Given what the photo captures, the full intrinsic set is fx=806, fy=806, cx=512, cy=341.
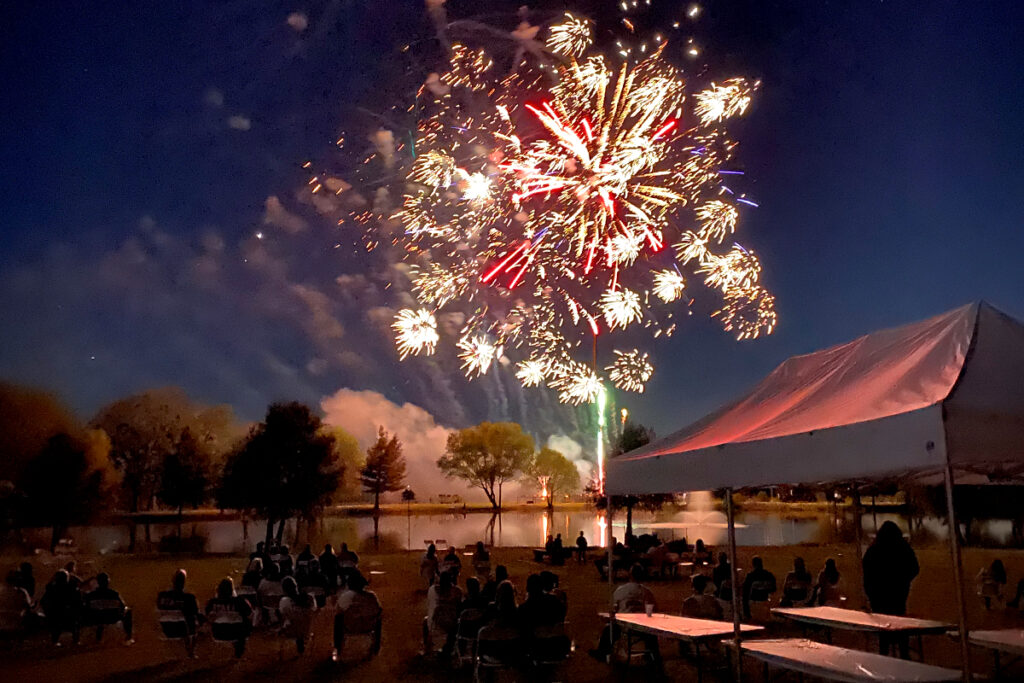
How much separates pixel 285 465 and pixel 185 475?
39496 millimetres

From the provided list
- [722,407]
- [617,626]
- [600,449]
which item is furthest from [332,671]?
[600,449]

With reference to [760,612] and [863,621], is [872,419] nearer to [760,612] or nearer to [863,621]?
[863,621]

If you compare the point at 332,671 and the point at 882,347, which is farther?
the point at 332,671

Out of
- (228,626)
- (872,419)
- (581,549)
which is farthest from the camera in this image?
(581,549)

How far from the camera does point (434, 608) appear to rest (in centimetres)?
1035

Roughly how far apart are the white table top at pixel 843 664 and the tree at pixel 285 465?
38.2 m

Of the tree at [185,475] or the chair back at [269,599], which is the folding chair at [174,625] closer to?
the chair back at [269,599]

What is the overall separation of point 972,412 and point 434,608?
7.09 metres

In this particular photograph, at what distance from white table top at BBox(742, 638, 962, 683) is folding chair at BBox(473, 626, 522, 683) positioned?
2315 mm

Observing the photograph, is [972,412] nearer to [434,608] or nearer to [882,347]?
[882,347]

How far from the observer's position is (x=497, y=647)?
8.30 metres

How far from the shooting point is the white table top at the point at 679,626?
8148 mm

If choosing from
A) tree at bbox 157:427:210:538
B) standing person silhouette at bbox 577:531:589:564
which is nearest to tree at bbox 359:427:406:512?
tree at bbox 157:427:210:538

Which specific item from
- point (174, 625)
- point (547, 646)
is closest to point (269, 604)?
point (174, 625)
